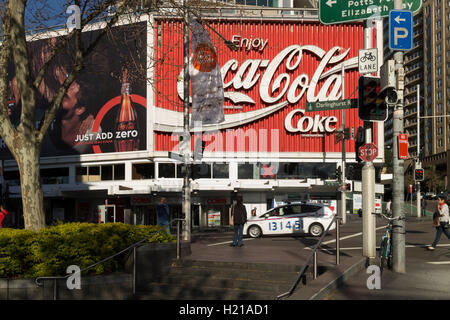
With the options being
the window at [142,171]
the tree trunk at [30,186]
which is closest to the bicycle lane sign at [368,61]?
the tree trunk at [30,186]

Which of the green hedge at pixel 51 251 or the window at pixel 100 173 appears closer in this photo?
the green hedge at pixel 51 251

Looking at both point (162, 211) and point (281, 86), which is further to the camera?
point (281, 86)

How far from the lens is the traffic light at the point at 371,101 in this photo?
37.6 feet

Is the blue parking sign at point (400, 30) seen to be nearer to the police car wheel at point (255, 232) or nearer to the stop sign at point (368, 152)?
the stop sign at point (368, 152)

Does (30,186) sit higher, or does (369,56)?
(369,56)

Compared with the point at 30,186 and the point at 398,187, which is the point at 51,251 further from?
the point at 398,187

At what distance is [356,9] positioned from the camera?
12.5 m

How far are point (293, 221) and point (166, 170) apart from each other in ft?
62.9

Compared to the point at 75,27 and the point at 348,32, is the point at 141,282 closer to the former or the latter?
the point at 75,27

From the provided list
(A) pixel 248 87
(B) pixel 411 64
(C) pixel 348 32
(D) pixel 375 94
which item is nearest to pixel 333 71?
(C) pixel 348 32

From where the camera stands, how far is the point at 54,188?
42281 millimetres

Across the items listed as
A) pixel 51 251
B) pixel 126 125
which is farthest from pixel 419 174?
pixel 51 251

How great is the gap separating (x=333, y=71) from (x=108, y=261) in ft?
109

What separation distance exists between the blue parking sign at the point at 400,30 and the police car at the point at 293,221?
42.9 ft
